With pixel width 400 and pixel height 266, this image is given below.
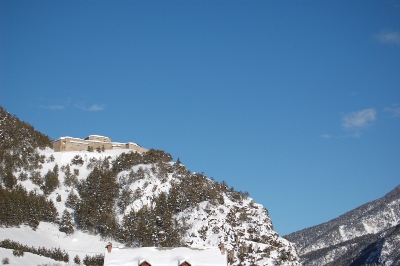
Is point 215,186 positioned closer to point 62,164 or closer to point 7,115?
point 62,164

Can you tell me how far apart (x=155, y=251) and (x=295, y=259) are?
4239 cm

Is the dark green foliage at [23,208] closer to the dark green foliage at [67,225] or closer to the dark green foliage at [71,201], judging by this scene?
the dark green foliage at [67,225]

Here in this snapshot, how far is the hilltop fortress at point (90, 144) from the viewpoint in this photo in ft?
416

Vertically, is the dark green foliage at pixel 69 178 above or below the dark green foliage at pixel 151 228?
above

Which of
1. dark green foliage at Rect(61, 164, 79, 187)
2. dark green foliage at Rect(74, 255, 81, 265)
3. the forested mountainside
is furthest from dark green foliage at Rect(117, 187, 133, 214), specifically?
dark green foliage at Rect(74, 255, 81, 265)

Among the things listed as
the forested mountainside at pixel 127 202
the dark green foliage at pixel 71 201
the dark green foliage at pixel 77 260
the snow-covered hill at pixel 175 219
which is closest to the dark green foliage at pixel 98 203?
the forested mountainside at pixel 127 202

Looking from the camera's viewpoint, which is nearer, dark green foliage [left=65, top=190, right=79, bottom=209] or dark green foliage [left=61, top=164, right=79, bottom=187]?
dark green foliage [left=65, top=190, right=79, bottom=209]

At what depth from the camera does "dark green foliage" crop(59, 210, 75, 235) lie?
102938 mm

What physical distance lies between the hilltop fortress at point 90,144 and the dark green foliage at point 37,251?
127 feet

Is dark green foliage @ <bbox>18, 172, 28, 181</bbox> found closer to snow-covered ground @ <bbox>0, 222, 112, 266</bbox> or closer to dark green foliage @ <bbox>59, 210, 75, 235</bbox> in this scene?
snow-covered ground @ <bbox>0, 222, 112, 266</bbox>

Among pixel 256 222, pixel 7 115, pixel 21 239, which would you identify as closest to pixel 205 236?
pixel 256 222

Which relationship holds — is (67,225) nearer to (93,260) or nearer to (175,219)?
(93,260)

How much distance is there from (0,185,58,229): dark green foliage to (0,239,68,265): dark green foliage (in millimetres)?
9897

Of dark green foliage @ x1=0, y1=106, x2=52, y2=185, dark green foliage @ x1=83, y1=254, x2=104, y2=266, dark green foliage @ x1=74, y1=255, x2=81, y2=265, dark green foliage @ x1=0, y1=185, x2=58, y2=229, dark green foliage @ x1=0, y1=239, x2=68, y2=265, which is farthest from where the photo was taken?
dark green foliage @ x1=0, y1=106, x2=52, y2=185
